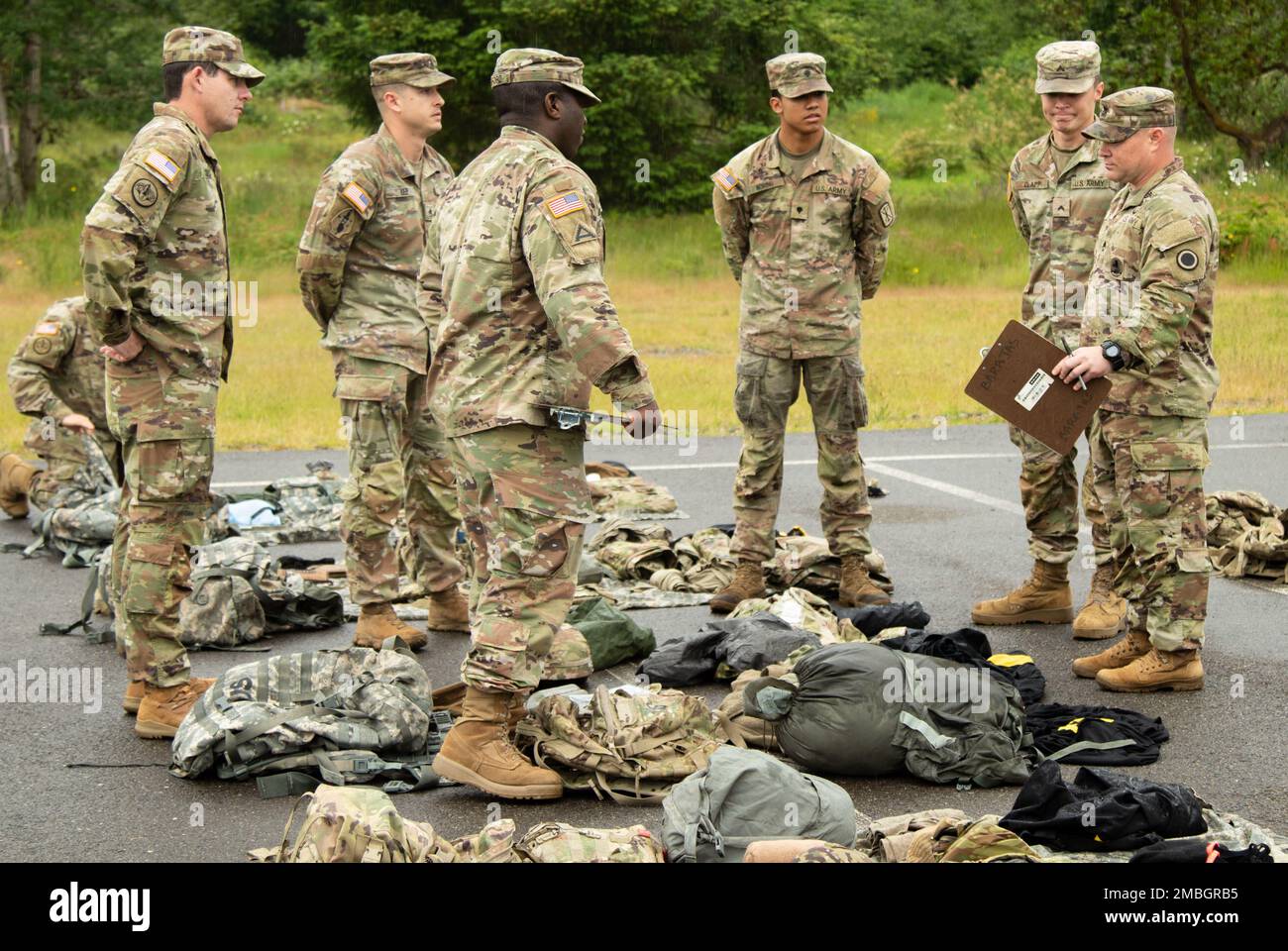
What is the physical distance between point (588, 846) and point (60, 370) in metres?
6.85

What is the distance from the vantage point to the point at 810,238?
26.3 feet

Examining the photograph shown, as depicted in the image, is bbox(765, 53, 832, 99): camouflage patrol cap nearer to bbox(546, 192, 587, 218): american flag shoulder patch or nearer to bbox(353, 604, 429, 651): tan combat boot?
bbox(546, 192, 587, 218): american flag shoulder patch

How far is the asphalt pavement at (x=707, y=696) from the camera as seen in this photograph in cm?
528

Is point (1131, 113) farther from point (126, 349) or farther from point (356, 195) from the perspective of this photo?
point (126, 349)

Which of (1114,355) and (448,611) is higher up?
(1114,355)

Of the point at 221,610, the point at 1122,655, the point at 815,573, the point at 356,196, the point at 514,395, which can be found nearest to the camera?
the point at 514,395

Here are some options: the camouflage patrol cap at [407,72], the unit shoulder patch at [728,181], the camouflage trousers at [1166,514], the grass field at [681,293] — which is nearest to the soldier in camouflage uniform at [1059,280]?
the camouflage trousers at [1166,514]

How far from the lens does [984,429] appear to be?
14414 mm

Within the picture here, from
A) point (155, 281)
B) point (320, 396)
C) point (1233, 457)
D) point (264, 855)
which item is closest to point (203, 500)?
point (155, 281)

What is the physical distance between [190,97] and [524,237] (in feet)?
6.12

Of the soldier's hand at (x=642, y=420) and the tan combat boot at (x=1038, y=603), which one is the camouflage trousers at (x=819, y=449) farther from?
the soldier's hand at (x=642, y=420)

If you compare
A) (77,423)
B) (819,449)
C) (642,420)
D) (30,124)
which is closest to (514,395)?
(642,420)

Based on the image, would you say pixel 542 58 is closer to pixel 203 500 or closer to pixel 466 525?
pixel 466 525

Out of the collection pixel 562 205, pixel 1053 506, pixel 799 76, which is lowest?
pixel 1053 506
